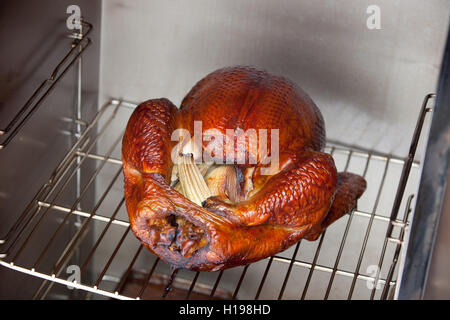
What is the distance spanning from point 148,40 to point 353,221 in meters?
0.76

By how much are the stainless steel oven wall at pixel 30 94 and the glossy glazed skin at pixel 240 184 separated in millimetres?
294

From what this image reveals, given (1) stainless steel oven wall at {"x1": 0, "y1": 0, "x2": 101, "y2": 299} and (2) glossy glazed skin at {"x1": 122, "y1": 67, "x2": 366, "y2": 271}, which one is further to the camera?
(1) stainless steel oven wall at {"x1": 0, "y1": 0, "x2": 101, "y2": 299}

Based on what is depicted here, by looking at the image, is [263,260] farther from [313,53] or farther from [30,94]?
[30,94]

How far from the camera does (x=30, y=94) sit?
1422 millimetres

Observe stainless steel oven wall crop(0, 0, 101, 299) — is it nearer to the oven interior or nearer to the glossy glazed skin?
the oven interior

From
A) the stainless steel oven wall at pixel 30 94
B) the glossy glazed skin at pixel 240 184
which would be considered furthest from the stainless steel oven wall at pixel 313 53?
the glossy glazed skin at pixel 240 184

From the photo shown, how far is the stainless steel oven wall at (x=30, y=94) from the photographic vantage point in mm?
1334

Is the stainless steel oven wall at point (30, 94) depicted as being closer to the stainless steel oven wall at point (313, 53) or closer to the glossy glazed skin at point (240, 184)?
the stainless steel oven wall at point (313, 53)

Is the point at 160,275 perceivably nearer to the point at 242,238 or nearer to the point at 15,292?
the point at 15,292

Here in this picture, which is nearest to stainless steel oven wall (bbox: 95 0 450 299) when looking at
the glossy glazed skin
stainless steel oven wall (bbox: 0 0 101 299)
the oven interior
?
the oven interior

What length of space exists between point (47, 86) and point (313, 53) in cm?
67

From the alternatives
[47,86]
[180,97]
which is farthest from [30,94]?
[180,97]

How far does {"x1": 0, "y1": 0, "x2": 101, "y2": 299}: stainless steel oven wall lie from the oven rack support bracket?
2 centimetres

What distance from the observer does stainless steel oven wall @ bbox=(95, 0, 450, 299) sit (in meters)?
1.53
